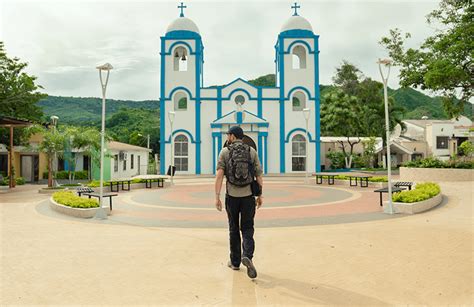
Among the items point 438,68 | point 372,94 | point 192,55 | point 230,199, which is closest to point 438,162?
point 438,68

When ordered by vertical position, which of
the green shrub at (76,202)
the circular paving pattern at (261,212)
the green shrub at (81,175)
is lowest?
the circular paving pattern at (261,212)

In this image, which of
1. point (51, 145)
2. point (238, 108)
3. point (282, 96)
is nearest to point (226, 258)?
point (51, 145)

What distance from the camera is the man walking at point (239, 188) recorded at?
5211 mm

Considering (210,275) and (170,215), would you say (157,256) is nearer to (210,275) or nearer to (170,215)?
(210,275)

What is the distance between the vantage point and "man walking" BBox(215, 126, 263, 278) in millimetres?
5211

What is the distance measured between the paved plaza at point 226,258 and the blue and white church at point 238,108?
77.1 feet

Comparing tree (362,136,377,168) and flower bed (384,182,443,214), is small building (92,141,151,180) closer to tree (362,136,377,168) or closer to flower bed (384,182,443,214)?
flower bed (384,182,443,214)

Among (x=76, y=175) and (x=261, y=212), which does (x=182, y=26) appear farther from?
(x=261, y=212)

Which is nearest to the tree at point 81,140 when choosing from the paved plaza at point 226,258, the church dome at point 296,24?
the paved plaza at point 226,258

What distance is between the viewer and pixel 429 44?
22.0 meters

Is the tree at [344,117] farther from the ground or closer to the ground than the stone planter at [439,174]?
farther from the ground

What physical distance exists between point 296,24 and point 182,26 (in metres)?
10.9

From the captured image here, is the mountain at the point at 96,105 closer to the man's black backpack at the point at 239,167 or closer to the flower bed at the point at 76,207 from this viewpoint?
the flower bed at the point at 76,207

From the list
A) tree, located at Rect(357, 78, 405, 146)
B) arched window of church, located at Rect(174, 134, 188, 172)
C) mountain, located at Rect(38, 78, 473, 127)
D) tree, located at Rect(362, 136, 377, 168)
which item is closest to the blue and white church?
arched window of church, located at Rect(174, 134, 188, 172)
